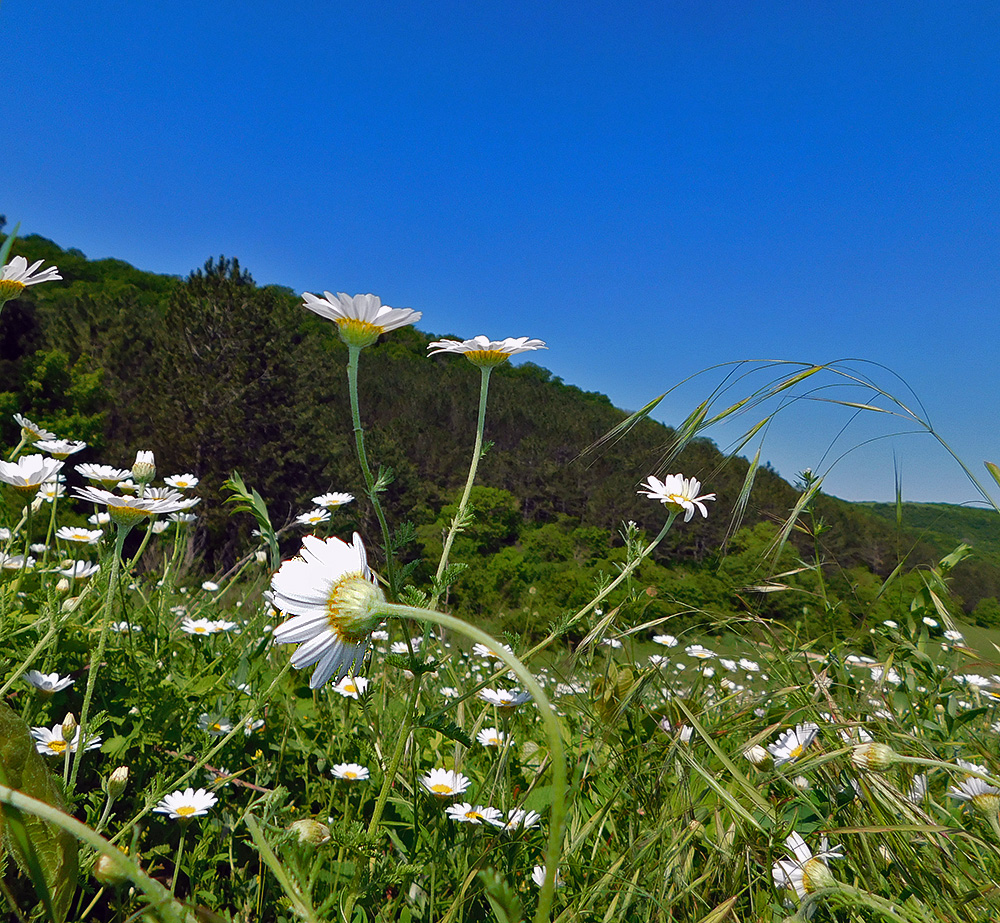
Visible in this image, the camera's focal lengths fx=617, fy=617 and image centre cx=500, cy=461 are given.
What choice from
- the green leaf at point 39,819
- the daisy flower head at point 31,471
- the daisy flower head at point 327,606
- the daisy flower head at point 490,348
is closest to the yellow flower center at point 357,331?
the daisy flower head at point 490,348

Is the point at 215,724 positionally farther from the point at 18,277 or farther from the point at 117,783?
the point at 18,277

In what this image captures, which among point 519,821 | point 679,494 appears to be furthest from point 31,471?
point 679,494

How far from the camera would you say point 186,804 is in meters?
1.08

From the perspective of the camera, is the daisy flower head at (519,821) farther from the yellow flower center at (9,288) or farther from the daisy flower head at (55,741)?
the yellow flower center at (9,288)

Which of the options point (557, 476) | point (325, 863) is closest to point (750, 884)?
point (325, 863)

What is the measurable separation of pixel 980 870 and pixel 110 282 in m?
42.5

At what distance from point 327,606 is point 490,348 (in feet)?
1.93

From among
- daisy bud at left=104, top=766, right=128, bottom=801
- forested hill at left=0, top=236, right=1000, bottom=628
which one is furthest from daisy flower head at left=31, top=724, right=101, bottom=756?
forested hill at left=0, top=236, right=1000, bottom=628

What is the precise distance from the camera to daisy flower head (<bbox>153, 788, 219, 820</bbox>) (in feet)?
3.41

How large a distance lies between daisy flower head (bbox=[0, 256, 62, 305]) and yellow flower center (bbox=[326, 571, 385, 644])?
0.84 m

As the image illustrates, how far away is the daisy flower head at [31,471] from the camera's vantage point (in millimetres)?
1431

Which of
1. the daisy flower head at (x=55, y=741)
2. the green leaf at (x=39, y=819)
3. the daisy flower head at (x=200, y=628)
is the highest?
the green leaf at (x=39, y=819)

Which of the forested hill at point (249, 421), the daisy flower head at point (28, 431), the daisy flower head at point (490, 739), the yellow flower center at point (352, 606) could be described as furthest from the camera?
the forested hill at point (249, 421)

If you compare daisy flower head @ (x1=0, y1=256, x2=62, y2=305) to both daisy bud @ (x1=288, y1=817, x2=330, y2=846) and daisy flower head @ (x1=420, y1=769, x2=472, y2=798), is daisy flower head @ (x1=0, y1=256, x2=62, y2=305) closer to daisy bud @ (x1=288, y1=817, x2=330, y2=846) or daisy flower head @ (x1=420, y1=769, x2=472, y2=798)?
daisy bud @ (x1=288, y1=817, x2=330, y2=846)
